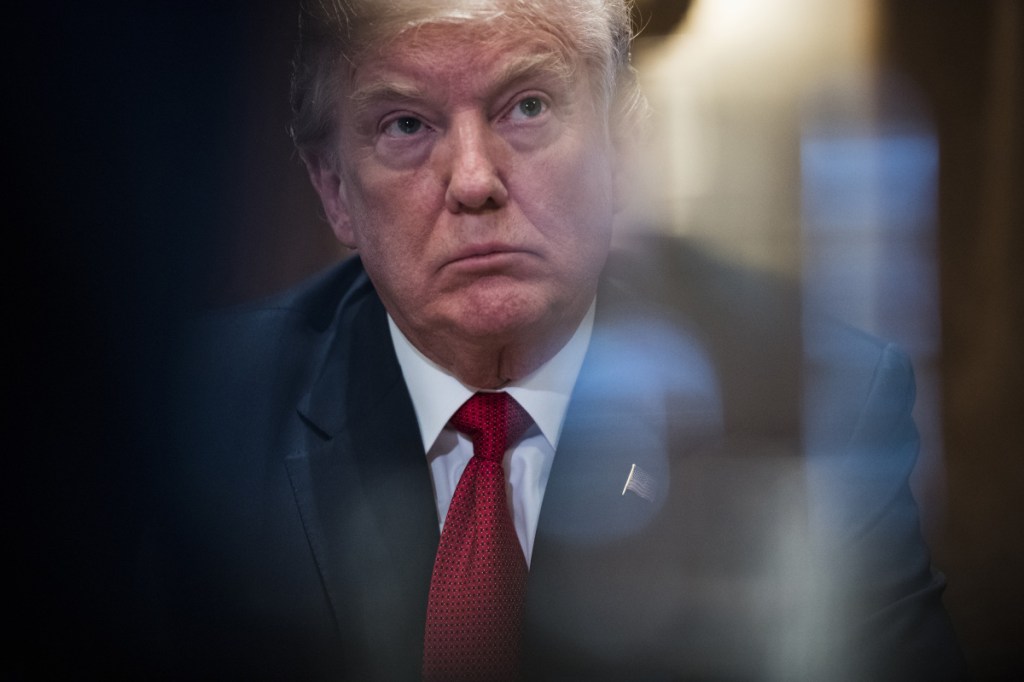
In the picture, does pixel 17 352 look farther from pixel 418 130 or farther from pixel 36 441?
pixel 418 130

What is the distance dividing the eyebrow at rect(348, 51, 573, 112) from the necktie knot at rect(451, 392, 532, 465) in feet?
1.19

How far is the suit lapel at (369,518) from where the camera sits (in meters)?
1.12

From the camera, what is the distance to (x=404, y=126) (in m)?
1.06

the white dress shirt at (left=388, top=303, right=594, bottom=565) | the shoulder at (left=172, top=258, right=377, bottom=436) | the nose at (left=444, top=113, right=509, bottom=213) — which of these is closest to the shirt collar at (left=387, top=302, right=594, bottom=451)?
the white dress shirt at (left=388, top=303, right=594, bottom=565)

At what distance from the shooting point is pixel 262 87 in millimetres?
1161

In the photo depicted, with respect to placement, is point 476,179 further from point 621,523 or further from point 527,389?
point 621,523

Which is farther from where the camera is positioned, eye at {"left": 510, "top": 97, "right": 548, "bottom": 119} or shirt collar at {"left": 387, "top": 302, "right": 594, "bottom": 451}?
shirt collar at {"left": 387, "top": 302, "right": 594, "bottom": 451}

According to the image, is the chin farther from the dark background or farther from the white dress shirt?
the dark background

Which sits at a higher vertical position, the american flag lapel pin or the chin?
the chin

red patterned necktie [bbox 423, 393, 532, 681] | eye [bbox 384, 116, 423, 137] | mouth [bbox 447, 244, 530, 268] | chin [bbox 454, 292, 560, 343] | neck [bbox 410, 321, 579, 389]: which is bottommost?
red patterned necktie [bbox 423, 393, 532, 681]

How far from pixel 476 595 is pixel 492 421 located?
0.20m

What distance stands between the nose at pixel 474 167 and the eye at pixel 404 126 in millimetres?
39

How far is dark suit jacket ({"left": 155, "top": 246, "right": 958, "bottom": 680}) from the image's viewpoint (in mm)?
1124

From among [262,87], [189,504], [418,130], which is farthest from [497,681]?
[262,87]
